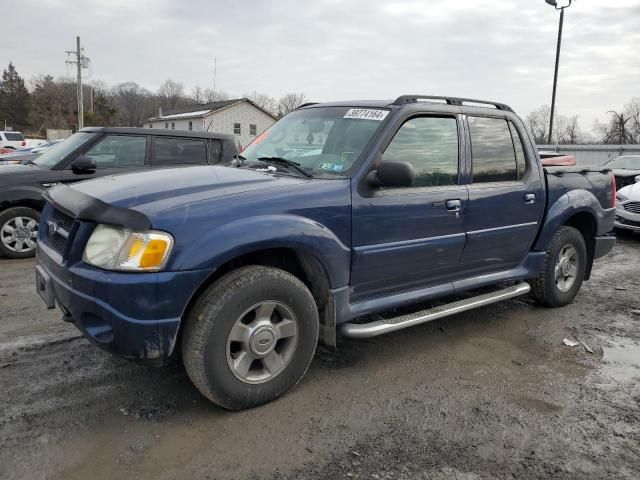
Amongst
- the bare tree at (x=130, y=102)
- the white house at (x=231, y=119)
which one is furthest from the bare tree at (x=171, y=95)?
the white house at (x=231, y=119)

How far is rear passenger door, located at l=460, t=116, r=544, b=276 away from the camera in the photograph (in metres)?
4.10

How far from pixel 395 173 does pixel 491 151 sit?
1482 mm

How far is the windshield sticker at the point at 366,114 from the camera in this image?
370 centimetres

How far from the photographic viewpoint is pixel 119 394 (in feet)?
10.5

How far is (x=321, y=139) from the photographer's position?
386 cm

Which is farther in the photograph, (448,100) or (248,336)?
(448,100)

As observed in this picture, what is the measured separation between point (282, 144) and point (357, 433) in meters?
2.28

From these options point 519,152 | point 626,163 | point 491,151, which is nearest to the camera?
point 491,151

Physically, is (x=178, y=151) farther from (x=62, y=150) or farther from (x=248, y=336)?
(x=248, y=336)

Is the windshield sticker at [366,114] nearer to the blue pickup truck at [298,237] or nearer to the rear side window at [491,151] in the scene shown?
the blue pickup truck at [298,237]

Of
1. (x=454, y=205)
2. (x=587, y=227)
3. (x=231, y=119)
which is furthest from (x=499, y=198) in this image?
(x=231, y=119)

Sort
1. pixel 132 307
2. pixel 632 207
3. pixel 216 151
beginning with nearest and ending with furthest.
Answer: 1. pixel 132 307
2. pixel 216 151
3. pixel 632 207

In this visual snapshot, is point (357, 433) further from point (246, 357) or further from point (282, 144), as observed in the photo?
point (282, 144)

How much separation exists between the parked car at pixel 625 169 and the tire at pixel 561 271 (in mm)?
8626
